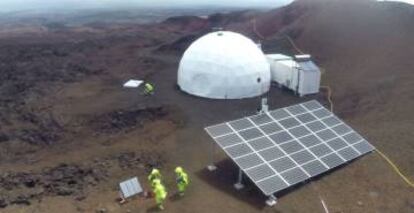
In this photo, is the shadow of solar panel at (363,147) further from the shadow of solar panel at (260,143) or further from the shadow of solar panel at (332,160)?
the shadow of solar panel at (260,143)

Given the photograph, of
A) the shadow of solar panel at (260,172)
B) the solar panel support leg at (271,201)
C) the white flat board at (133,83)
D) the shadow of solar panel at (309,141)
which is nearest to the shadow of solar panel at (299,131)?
the shadow of solar panel at (309,141)

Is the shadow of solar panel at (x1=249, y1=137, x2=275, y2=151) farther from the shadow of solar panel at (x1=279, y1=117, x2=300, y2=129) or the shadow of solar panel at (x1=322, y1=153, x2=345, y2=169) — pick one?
the shadow of solar panel at (x1=322, y1=153, x2=345, y2=169)

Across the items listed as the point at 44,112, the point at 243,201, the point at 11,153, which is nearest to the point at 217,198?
the point at 243,201

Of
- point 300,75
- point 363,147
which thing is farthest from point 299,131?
point 300,75

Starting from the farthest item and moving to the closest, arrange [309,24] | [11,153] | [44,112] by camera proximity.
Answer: [309,24] → [44,112] → [11,153]

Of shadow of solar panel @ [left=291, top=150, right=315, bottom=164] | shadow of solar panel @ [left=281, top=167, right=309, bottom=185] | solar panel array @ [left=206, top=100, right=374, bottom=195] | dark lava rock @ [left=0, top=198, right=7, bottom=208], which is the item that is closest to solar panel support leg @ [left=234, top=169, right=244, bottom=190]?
solar panel array @ [left=206, top=100, right=374, bottom=195]

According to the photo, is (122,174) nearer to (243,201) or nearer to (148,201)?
(148,201)
